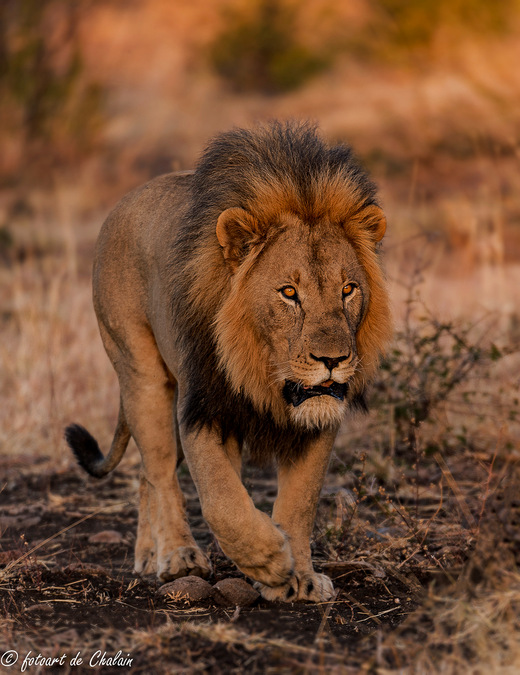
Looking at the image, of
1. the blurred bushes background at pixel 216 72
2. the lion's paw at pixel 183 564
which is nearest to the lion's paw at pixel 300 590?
the lion's paw at pixel 183 564

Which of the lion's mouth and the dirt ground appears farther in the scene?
the lion's mouth

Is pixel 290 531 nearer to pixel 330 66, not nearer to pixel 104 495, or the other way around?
pixel 104 495

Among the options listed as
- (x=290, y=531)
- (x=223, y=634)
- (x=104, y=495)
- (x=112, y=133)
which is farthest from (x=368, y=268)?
(x=112, y=133)

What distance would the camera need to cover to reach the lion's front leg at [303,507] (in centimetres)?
391

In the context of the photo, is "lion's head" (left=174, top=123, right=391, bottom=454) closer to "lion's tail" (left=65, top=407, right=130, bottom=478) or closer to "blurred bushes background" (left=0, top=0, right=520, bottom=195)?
"lion's tail" (left=65, top=407, right=130, bottom=478)

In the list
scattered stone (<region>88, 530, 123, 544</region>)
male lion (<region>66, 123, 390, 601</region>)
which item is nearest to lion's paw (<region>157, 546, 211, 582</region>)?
male lion (<region>66, 123, 390, 601</region>)

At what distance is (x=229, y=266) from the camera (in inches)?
152

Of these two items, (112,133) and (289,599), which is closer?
(289,599)

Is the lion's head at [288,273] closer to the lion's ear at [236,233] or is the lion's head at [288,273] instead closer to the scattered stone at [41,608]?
the lion's ear at [236,233]

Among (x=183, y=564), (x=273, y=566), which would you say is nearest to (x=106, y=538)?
(x=183, y=564)

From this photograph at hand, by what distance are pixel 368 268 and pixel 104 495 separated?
277cm

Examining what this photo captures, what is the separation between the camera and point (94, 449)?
512cm

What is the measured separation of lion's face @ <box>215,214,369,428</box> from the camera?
3.56m

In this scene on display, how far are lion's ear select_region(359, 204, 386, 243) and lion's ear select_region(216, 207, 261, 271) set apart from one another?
478mm
